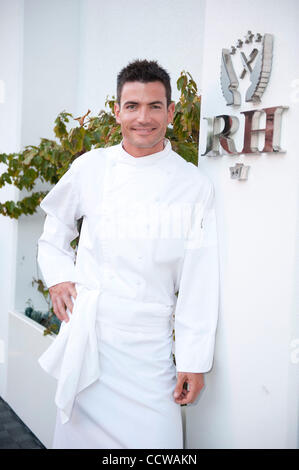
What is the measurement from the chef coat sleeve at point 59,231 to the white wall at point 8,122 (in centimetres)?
195

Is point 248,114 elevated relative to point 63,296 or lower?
elevated

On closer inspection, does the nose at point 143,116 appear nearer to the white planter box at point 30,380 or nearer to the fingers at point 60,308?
the fingers at point 60,308

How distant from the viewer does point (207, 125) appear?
1873 millimetres

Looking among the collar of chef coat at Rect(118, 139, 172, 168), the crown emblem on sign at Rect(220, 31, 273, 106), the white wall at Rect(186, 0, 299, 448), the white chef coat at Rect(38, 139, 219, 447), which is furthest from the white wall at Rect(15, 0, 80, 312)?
the crown emblem on sign at Rect(220, 31, 273, 106)

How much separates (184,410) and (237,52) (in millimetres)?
1423

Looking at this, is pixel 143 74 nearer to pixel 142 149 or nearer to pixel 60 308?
pixel 142 149

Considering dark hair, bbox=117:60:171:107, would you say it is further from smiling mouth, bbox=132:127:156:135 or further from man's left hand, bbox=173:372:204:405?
man's left hand, bbox=173:372:204:405

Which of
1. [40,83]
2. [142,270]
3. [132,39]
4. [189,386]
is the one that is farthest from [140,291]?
[40,83]

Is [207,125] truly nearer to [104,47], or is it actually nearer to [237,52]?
[237,52]

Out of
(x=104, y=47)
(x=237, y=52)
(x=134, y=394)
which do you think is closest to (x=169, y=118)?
(x=237, y=52)

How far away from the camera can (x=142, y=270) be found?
1.86m

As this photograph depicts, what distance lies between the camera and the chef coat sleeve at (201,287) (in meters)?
1.84

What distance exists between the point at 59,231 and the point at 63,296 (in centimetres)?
28

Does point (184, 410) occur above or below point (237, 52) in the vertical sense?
below
